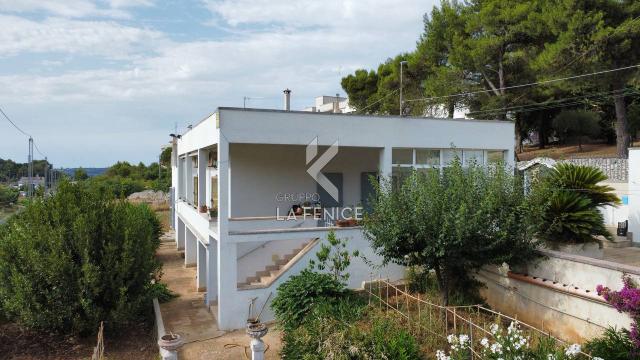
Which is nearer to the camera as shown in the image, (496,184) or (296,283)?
(496,184)

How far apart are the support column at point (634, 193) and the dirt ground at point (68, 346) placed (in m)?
15.7

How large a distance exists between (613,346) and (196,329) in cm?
865

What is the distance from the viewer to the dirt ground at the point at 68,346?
9.63m

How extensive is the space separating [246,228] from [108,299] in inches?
156

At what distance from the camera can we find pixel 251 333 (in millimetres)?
7645

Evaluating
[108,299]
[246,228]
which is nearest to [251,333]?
[108,299]

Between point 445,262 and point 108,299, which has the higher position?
point 445,262

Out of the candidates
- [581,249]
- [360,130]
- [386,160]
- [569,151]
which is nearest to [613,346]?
[581,249]

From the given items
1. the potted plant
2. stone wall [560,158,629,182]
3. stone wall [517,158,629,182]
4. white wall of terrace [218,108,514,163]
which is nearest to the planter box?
white wall of terrace [218,108,514,163]

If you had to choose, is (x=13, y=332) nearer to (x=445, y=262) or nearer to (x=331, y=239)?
(x=331, y=239)

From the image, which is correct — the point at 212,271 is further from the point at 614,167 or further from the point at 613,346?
the point at 614,167

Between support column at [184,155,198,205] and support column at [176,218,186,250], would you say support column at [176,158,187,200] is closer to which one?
support column at [184,155,198,205]

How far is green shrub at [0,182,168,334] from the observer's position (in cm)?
985

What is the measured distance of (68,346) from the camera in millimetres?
10219
